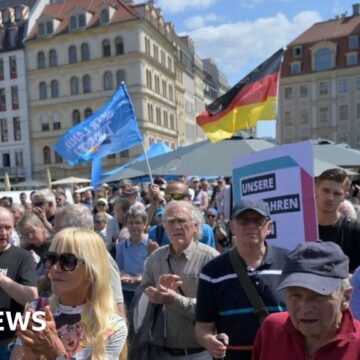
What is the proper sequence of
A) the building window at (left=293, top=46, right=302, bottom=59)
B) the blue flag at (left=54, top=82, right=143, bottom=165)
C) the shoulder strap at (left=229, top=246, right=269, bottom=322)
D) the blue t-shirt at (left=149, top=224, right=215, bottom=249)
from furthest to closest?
the building window at (left=293, top=46, right=302, bottom=59), the blue flag at (left=54, top=82, right=143, bottom=165), the blue t-shirt at (left=149, top=224, right=215, bottom=249), the shoulder strap at (left=229, top=246, right=269, bottom=322)

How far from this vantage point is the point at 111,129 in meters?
10.4

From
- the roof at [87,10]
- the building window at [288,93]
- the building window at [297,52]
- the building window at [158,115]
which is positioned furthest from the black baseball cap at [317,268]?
the building window at [288,93]

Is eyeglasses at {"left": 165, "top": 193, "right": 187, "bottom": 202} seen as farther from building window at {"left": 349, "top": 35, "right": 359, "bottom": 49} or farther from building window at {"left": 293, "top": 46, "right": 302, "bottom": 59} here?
building window at {"left": 293, "top": 46, "right": 302, "bottom": 59}

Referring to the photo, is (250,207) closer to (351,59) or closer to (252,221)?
(252,221)

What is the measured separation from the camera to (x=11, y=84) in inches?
1987

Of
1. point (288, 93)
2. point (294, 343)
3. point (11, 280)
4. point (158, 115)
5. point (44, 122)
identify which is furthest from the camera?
point (288, 93)

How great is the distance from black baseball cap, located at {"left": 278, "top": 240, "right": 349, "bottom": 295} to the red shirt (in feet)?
0.59

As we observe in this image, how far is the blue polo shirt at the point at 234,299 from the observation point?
9.34ft

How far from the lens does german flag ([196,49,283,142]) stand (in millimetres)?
6566

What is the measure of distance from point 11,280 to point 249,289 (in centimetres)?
164

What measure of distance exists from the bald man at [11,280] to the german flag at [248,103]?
12.2 feet

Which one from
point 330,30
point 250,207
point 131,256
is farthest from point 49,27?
point 250,207

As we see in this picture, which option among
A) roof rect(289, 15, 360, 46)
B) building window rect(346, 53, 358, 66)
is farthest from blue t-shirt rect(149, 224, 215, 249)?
roof rect(289, 15, 360, 46)

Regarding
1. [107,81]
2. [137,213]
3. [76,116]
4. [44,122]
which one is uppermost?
[107,81]
